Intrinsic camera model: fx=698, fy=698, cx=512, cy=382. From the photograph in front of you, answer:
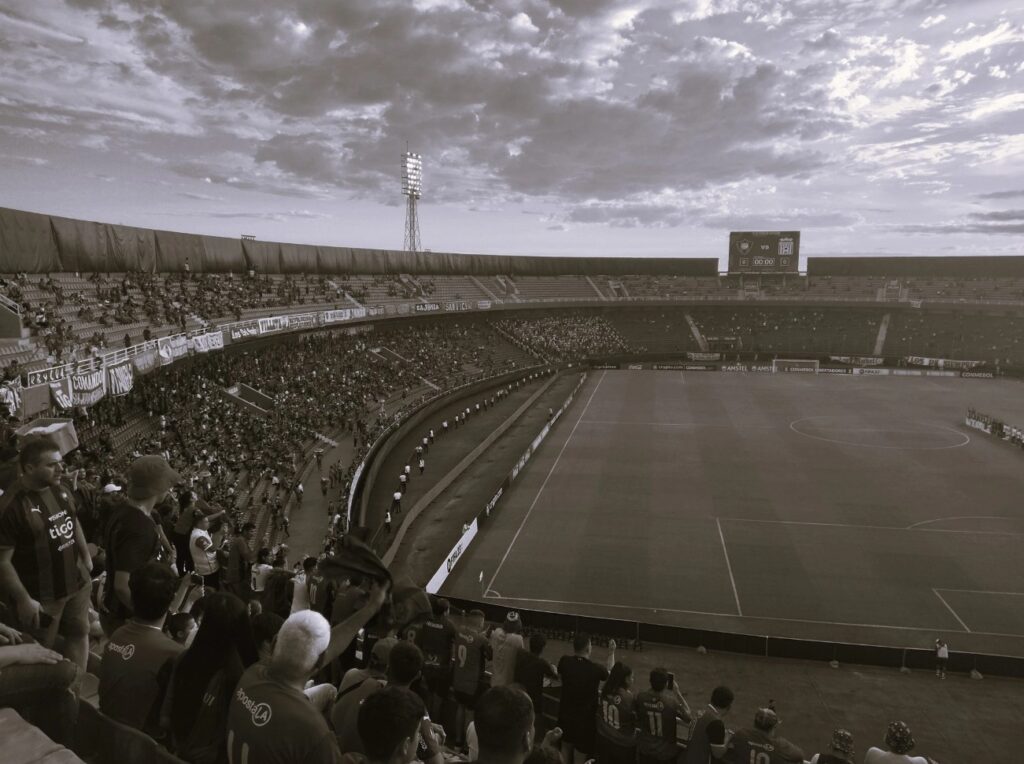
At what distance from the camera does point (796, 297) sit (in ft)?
288

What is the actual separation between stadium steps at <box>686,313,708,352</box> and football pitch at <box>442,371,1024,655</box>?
3931 centimetres

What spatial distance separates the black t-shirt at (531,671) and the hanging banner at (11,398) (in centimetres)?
1526

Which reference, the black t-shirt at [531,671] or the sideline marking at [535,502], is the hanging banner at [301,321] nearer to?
the sideline marking at [535,502]

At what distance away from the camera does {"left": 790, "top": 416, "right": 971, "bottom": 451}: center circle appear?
38681 mm

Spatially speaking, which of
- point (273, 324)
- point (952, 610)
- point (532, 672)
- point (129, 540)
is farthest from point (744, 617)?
point (273, 324)

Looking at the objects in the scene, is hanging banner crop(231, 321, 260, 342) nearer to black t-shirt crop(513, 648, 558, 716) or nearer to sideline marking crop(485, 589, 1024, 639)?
sideline marking crop(485, 589, 1024, 639)

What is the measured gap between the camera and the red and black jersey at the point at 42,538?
17.0ft

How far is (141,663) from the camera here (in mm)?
3859

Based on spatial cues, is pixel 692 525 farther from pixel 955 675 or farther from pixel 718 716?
pixel 718 716

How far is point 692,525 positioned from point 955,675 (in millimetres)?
10904

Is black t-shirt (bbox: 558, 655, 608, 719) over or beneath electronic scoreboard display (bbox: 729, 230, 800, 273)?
beneath

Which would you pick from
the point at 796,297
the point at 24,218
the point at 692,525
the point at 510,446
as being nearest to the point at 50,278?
the point at 24,218

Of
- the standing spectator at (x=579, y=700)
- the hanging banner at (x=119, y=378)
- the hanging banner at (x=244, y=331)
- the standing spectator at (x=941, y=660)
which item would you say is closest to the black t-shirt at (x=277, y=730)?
the standing spectator at (x=579, y=700)

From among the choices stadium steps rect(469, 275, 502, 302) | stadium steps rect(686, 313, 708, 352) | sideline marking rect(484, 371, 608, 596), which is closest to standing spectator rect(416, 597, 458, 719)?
sideline marking rect(484, 371, 608, 596)
